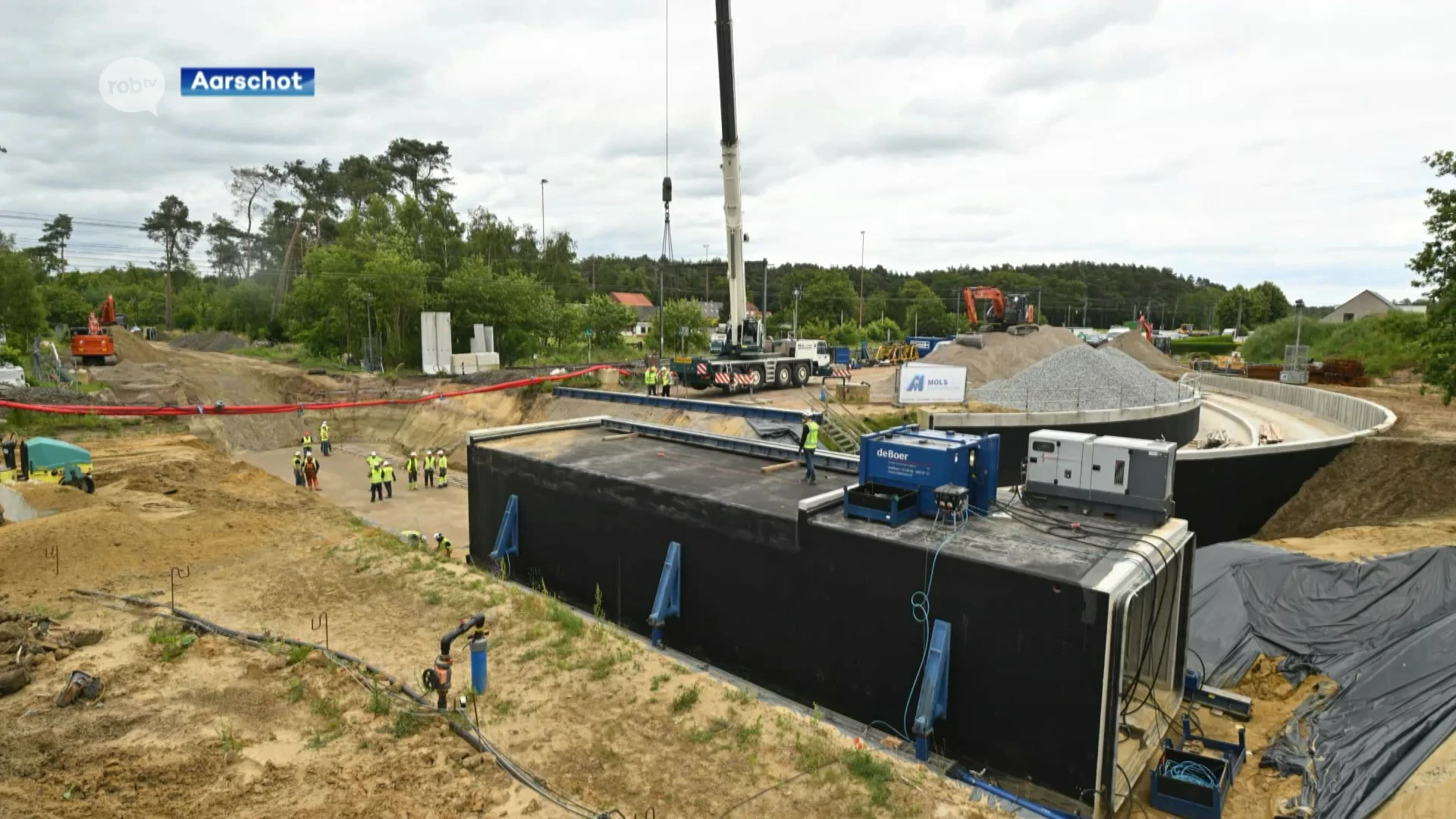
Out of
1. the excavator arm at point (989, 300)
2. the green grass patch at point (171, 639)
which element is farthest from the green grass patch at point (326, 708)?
the excavator arm at point (989, 300)

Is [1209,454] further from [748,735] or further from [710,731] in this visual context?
[710,731]

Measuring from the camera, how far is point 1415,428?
27.7 metres

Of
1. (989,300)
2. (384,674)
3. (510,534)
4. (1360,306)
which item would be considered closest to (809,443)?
(510,534)

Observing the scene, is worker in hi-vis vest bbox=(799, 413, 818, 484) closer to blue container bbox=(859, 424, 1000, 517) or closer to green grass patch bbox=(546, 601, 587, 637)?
blue container bbox=(859, 424, 1000, 517)

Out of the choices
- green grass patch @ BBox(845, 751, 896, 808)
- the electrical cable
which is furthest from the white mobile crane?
green grass patch @ BBox(845, 751, 896, 808)

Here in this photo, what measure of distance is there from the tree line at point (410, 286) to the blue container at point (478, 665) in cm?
2110

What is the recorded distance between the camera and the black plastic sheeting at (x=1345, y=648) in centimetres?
916

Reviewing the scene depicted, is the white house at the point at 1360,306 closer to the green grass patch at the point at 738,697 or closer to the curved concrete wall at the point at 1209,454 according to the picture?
the curved concrete wall at the point at 1209,454

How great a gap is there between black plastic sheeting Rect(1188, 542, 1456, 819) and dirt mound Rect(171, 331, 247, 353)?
70.2 meters

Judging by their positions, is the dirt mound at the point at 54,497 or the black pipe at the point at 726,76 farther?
the black pipe at the point at 726,76

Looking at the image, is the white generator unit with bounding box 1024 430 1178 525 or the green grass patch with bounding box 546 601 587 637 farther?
the green grass patch with bounding box 546 601 587 637

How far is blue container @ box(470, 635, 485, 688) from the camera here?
9703mm

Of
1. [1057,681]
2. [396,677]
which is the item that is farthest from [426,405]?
[1057,681]

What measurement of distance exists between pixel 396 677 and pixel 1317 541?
63.2ft
